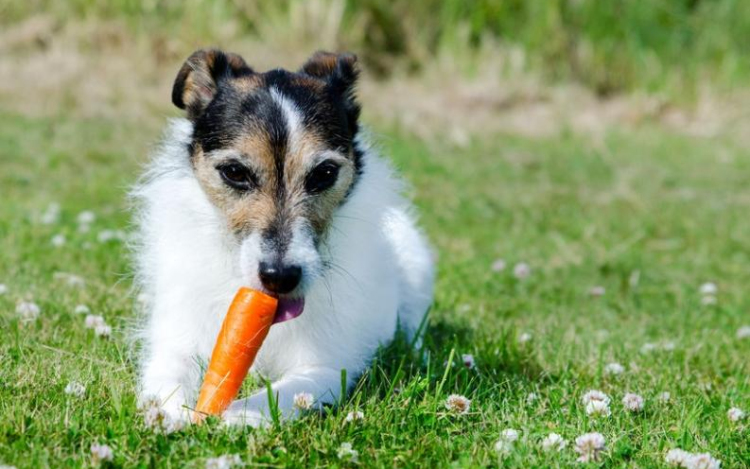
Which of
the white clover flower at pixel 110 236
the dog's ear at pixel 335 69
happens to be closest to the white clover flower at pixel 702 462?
the dog's ear at pixel 335 69

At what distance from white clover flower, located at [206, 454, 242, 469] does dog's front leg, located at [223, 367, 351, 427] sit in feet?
0.90

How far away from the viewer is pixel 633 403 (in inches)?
140

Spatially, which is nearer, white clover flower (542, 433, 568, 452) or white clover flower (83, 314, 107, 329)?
white clover flower (542, 433, 568, 452)

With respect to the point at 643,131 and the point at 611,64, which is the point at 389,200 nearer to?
the point at 643,131

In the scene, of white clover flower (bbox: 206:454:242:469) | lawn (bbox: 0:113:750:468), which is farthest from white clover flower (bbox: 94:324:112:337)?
white clover flower (bbox: 206:454:242:469)

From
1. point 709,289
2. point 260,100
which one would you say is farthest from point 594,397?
point 709,289

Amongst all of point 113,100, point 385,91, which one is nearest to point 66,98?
point 113,100

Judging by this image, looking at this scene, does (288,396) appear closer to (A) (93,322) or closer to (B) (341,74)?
(A) (93,322)

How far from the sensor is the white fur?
3658 millimetres

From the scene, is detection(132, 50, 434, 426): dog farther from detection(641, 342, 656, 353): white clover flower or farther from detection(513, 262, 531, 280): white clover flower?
detection(513, 262, 531, 280): white clover flower

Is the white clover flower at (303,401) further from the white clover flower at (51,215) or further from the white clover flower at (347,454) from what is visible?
the white clover flower at (51,215)

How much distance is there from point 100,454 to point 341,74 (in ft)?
6.98

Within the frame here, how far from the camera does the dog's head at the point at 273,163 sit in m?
3.35

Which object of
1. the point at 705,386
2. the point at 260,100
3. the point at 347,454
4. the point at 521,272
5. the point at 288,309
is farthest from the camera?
the point at 521,272
